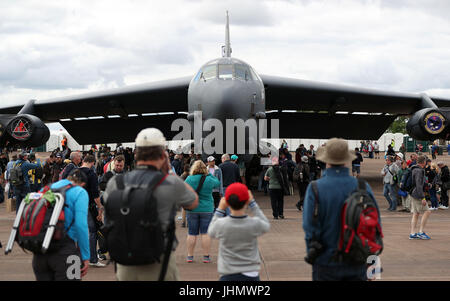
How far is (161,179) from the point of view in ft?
11.2

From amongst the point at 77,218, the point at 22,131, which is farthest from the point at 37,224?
the point at 22,131

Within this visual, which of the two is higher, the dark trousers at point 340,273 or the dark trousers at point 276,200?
the dark trousers at point 340,273

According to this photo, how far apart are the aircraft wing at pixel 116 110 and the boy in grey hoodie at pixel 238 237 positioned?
14.3 m

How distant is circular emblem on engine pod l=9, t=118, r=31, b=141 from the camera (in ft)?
52.2

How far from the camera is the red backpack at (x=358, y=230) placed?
353 centimetres

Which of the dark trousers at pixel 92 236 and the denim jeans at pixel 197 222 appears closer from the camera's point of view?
the dark trousers at pixel 92 236

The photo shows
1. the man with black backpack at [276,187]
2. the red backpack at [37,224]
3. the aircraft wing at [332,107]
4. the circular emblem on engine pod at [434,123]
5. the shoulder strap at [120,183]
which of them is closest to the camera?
the shoulder strap at [120,183]

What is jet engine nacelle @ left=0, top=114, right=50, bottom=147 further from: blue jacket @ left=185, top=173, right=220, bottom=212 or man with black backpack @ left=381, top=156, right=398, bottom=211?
man with black backpack @ left=381, top=156, right=398, bottom=211

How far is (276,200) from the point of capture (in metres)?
11.6

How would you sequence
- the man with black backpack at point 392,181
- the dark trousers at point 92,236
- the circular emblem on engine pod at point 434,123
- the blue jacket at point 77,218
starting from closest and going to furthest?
the blue jacket at point 77,218 → the dark trousers at point 92,236 → the man with black backpack at point 392,181 → the circular emblem on engine pod at point 434,123

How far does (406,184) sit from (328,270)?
6182mm

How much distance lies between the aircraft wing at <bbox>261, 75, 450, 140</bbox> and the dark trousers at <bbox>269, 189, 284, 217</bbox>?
7.32 meters

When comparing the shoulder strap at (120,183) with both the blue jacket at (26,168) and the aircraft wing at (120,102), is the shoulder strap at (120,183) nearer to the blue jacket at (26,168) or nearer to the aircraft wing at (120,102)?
the blue jacket at (26,168)

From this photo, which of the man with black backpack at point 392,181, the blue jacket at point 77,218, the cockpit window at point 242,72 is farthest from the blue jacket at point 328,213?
the cockpit window at point 242,72
